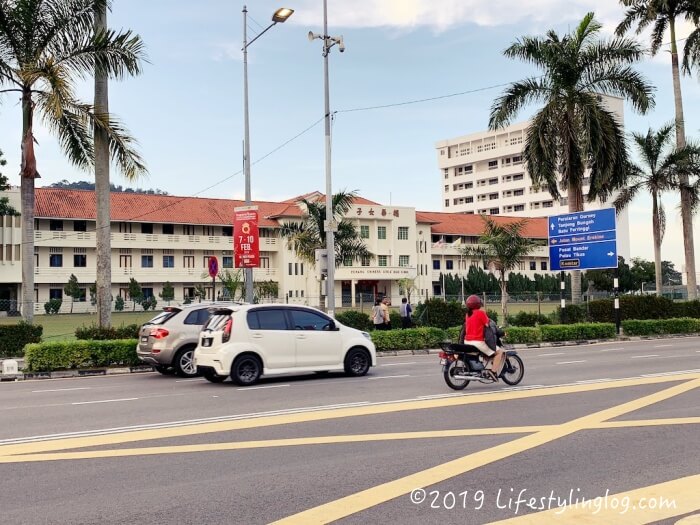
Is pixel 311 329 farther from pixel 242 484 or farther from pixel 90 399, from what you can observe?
pixel 242 484

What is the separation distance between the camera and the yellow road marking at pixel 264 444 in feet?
25.4

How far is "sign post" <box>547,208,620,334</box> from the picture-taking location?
29.4 meters

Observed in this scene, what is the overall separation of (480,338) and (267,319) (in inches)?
168

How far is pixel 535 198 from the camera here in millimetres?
119312

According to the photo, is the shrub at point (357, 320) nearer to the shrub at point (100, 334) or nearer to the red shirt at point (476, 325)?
the shrub at point (100, 334)

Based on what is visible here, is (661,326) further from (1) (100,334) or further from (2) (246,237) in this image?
(1) (100,334)

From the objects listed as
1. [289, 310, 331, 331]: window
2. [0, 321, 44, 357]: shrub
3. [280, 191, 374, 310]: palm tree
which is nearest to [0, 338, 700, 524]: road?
[289, 310, 331, 331]: window

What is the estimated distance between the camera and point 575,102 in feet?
102

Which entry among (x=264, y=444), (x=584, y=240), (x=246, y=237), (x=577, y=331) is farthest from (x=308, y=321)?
(x=584, y=240)

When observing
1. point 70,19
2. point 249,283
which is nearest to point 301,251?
point 249,283

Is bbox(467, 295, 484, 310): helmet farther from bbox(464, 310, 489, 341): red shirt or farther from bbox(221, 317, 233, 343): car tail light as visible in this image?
bbox(221, 317, 233, 343): car tail light

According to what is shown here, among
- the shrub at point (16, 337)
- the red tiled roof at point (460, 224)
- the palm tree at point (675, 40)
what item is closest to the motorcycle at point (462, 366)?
the shrub at point (16, 337)

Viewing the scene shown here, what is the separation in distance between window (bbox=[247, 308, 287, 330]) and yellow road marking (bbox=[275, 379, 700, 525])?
263 inches

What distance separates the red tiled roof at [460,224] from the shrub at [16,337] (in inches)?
2574
